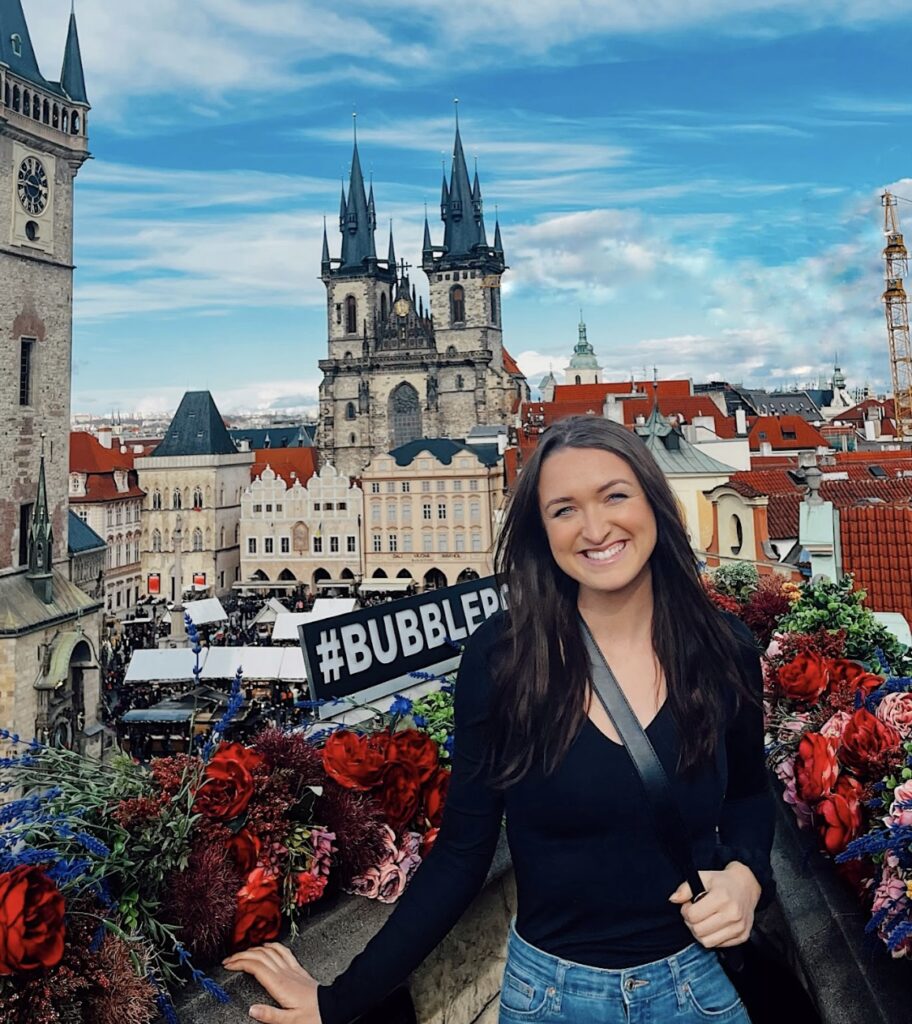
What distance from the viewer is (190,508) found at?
55312mm

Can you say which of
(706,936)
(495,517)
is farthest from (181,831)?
(495,517)

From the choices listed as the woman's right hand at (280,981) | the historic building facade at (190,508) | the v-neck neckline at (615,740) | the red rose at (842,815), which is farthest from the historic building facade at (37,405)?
the historic building facade at (190,508)

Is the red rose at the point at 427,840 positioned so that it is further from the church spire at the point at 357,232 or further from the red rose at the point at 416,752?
the church spire at the point at 357,232

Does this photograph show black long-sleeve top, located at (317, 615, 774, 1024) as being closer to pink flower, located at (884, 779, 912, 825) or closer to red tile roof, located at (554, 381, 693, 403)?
pink flower, located at (884, 779, 912, 825)

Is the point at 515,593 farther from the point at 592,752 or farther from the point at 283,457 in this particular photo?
the point at 283,457

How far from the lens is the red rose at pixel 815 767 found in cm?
259

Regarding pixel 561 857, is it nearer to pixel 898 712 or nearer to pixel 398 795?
pixel 398 795

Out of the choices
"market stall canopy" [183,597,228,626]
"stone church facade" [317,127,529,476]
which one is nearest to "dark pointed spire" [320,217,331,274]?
"stone church facade" [317,127,529,476]

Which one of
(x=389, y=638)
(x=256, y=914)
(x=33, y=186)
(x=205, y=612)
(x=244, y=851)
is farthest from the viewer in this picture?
(x=205, y=612)

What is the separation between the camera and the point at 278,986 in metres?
1.96

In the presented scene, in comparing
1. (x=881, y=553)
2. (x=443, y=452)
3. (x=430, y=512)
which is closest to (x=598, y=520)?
(x=881, y=553)

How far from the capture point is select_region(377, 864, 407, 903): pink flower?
7.93ft

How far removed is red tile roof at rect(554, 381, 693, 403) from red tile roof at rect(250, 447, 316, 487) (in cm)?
2288

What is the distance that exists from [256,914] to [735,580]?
5.22 metres
